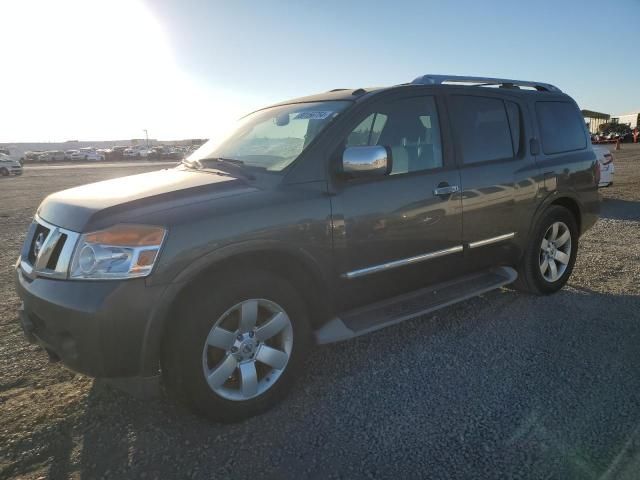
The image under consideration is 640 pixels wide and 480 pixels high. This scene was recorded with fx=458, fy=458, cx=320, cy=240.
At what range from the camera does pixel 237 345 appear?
257cm

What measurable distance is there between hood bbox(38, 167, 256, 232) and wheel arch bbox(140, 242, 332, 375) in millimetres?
355

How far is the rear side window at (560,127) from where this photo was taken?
4316mm

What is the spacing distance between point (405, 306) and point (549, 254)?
6.66ft

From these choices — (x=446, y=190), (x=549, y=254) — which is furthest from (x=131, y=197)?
(x=549, y=254)

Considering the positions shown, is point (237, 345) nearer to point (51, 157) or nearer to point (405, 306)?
point (405, 306)

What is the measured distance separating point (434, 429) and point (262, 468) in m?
0.95

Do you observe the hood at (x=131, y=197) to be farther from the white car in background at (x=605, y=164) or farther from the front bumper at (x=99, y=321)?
the white car in background at (x=605, y=164)

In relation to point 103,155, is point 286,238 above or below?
above

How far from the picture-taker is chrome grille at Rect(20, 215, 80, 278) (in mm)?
2326

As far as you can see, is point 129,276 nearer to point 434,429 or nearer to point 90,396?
point 90,396

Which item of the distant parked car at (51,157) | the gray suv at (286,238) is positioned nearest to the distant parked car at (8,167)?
the distant parked car at (51,157)

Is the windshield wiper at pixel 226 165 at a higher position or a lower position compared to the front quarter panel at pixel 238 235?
higher

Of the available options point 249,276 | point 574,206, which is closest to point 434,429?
point 249,276

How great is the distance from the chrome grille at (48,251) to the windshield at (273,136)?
3.91 ft
